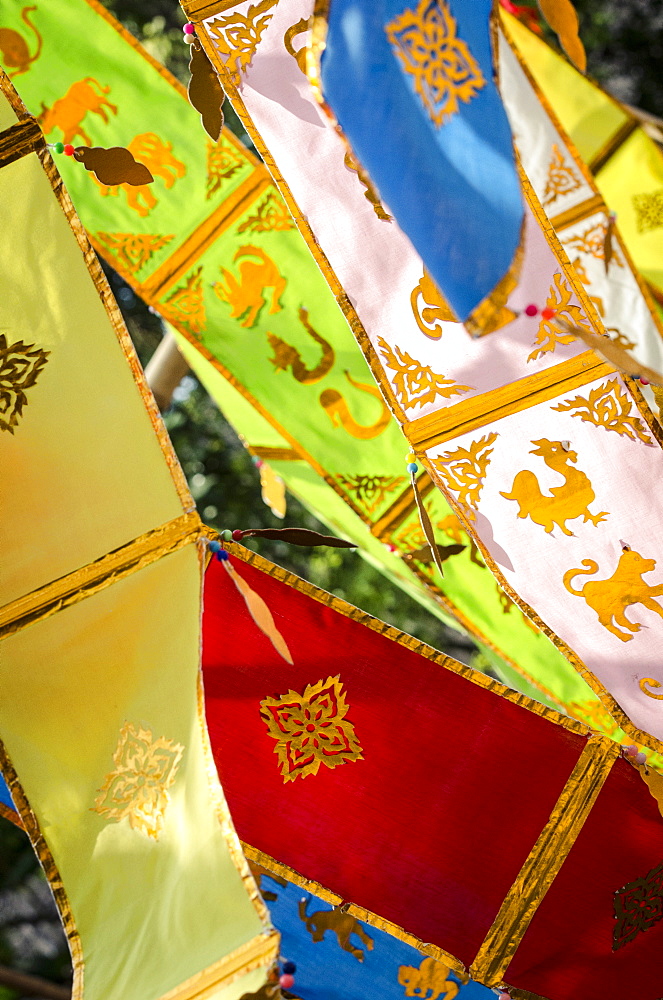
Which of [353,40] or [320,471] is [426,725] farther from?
[353,40]

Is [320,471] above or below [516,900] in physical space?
above

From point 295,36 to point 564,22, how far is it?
498mm

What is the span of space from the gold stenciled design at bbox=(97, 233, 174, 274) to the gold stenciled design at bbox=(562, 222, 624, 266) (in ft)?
3.33

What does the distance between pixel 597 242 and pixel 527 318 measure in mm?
747

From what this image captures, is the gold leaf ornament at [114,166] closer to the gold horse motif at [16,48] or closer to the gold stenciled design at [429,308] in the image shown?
the gold stenciled design at [429,308]

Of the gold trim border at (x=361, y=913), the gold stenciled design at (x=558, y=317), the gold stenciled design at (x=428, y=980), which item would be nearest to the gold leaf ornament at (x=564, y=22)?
the gold stenciled design at (x=558, y=317)

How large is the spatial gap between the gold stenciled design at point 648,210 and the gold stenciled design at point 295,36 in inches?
40.3

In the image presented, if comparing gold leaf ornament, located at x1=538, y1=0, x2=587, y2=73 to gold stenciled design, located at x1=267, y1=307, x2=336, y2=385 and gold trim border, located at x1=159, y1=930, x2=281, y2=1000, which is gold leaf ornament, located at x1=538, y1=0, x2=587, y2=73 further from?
gold trim border, located at x1=159, y1=930, x2=281, y2=1000

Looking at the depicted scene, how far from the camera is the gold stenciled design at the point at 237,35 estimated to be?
1599mm

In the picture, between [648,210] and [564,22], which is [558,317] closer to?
[564,22]

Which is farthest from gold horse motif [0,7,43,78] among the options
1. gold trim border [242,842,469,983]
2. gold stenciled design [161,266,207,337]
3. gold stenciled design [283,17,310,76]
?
gold trim border [242,842,469,983]

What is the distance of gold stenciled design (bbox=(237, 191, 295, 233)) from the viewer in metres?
2.25

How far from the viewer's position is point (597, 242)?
2.23 m

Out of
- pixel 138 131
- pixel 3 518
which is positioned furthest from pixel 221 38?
pixel 3 518
